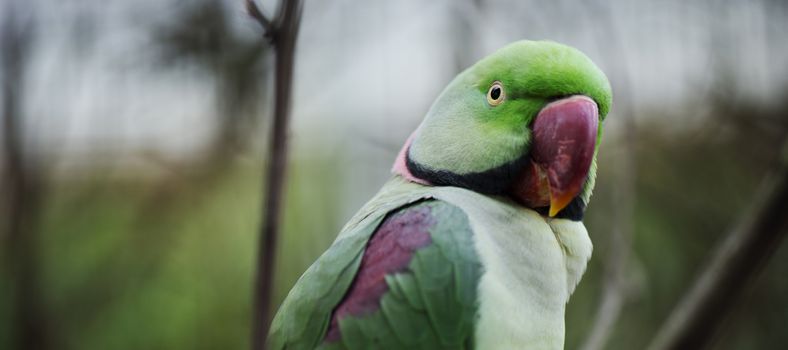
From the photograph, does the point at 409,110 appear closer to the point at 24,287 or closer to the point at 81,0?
the point at 81,0

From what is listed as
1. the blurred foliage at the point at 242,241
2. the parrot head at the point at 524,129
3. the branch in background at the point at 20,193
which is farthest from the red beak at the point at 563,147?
the blurred foliage at the point at 242,241

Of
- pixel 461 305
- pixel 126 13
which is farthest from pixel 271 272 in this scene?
pixel 126 13

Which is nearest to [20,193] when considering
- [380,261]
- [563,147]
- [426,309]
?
[380,261]

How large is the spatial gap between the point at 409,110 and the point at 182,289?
1.46 meters

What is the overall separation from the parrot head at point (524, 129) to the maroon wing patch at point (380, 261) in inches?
7.1

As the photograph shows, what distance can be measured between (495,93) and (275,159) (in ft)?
2.49

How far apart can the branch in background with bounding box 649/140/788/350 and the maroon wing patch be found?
0.82 m

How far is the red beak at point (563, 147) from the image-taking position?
127 cm

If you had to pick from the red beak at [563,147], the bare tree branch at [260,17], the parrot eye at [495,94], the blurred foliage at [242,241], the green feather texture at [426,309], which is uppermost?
the bare tree branch at [260,17]

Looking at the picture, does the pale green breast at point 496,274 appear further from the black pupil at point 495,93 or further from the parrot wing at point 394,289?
the black pupil at point 495,93

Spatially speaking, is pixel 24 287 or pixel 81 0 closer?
pixel 24 287

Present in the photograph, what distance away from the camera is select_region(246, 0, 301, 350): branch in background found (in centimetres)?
67

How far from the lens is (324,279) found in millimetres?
1282

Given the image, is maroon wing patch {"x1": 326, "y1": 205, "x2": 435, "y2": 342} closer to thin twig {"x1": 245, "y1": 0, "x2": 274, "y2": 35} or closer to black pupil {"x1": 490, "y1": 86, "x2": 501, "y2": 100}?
black pupil {"x1": 490, "y1": 86, "x2": 501, "y2": 100}
